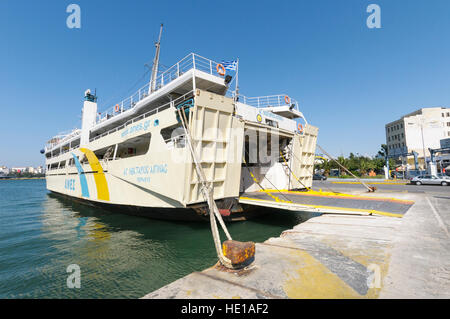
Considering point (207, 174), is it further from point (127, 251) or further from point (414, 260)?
point (414, 260)

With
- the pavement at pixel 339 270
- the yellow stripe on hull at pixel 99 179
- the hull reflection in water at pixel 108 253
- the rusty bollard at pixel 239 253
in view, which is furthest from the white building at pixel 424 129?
the rusty bollard at pixel 239 253

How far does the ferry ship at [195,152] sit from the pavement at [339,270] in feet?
6.75

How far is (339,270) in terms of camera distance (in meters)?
2.86

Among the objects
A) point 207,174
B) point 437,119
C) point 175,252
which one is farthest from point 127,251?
point 437,119

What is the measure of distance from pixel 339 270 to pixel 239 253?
1.44 m

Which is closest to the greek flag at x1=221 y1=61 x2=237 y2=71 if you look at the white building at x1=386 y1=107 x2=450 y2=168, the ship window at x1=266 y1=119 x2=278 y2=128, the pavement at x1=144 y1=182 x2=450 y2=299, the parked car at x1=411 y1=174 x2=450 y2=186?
the ship window at x1=266 y1=119 x2=278 y2=128

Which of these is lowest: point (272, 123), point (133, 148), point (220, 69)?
point (133, 148)

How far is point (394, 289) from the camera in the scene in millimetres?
2287

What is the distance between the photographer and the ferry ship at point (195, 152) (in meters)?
7.24

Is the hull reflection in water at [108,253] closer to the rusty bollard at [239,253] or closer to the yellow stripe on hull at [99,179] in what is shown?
the yellow stripe on hull at [99,179]

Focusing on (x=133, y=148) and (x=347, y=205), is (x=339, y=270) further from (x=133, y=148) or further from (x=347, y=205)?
(x=133, y=148)

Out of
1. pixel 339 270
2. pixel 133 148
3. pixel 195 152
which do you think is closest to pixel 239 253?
pixel 339 270

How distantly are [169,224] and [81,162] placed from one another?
32.3 feet
